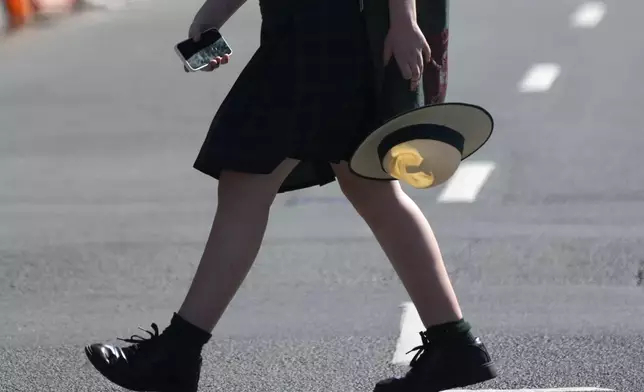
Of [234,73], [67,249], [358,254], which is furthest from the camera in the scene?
[234,73]

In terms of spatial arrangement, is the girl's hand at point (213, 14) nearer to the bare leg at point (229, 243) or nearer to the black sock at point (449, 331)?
the bare leg at point (229, 243)

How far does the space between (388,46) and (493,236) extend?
281 cm

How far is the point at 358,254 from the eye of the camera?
586 centimetres

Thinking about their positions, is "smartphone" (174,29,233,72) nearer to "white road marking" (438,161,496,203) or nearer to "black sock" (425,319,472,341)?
"black sock" (425,319,472,341)

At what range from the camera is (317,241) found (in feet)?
20.2

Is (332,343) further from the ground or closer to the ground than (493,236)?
further from the ground

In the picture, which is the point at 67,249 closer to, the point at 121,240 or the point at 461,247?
the point at 121,240

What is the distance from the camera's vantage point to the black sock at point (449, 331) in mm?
3611

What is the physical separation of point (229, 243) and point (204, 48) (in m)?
0.56

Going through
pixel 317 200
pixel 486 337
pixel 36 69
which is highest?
pixel 486 337

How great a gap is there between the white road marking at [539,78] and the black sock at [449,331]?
245 inches

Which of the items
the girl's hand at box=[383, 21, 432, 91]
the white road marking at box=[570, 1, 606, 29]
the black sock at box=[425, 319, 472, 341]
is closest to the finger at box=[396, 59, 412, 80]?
the girl's hand at box=[383, 21, 432, 91]

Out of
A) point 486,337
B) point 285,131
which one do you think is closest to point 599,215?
point 486,337

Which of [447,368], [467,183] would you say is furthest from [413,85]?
[467,183]
